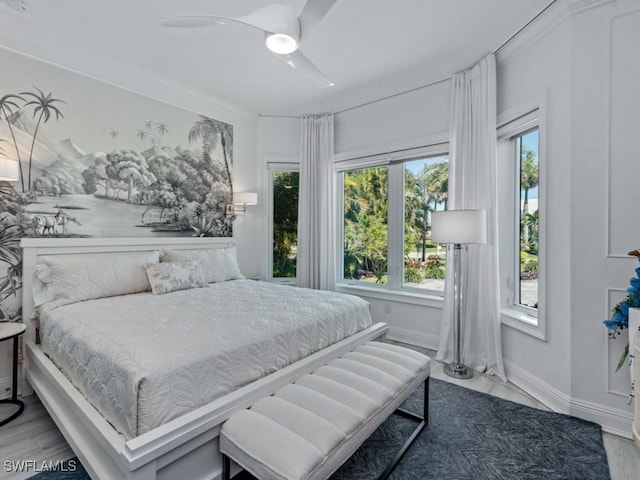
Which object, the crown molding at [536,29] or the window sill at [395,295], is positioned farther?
the window sill at [395,295]

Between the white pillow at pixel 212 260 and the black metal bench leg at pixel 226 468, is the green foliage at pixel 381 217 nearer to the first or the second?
the white pillow at pixel 212 260

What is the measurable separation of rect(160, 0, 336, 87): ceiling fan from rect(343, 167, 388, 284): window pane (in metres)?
2.41

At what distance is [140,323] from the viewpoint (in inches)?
76.4

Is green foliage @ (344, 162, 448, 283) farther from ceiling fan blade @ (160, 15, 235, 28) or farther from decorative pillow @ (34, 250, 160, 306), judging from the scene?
ceiling fan blade @ (160, 15, 235, 28)

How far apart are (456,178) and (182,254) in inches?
115

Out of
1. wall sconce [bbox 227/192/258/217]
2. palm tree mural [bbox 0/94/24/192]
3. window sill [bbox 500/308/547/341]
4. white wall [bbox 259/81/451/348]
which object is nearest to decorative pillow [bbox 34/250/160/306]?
palm tree mural [bbox 0/94/24/192]

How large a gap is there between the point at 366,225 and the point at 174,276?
243cm

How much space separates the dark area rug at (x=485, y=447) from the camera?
174cm

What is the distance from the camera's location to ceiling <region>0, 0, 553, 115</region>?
2.42 metres

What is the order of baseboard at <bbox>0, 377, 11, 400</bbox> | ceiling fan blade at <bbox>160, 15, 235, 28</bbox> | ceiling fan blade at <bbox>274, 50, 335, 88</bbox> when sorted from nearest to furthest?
ceiling fan blade at <bbox>160, 15, 235, 28</bbox> → ceiling fan blade at <bbox>274, 50, 335, 88</bbox> → baseboard at <bbox>0, 377, 11, 400</bbox>

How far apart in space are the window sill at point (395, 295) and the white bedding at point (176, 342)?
1.19 m

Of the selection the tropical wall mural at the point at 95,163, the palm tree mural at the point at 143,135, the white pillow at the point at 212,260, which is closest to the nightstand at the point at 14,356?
the tropical wall mural at the point at 95,163

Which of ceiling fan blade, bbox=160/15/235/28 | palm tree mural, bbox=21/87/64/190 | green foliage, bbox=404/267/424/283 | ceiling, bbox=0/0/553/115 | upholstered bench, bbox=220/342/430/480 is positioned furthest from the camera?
green foliage, bbox=404/267/424/283

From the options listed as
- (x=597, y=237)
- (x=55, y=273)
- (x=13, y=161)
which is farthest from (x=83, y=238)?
(x=597, y=237)
